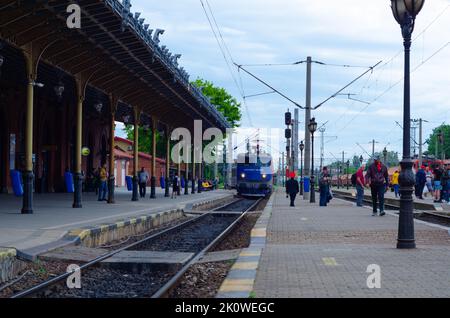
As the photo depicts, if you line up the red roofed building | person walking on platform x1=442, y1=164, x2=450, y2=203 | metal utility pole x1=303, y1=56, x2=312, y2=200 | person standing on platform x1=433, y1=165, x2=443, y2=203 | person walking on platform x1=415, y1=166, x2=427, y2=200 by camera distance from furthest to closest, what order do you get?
the red roofed building < metal utility pole x1=303, y1=56, x2=312, y2=200 < person walking on platform x1=415, y1=166, x2=427, y2=200 < person standing on platform x1=433, y1=165, x2=443, y2=203 < person walking on platform x1=442, y1=164, x2=450, y2=203

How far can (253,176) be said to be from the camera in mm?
51844

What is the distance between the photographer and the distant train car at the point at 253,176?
51.9 metres

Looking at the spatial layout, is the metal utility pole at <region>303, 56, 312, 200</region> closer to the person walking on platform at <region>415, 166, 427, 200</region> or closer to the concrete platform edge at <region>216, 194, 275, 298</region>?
the person walking on platform at <region>415, 166, 427, 200</region>

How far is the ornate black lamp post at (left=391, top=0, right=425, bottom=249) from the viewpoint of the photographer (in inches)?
465

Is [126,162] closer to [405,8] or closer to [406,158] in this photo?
[406,158]

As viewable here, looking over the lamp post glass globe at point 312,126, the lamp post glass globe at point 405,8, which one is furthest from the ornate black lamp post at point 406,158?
the lamp post glass globe at point 312,126

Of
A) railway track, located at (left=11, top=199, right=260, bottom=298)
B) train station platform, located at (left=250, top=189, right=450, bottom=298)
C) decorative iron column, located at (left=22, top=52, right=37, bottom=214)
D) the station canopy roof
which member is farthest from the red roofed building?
train station platform, located at (left=250, top=189, right=450, bottom=298)

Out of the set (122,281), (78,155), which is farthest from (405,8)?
(78,155)

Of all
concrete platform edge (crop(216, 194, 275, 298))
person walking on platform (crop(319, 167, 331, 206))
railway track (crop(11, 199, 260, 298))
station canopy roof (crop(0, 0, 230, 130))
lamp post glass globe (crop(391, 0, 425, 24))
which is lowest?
railway track (crop(11, 199, 260, 298))

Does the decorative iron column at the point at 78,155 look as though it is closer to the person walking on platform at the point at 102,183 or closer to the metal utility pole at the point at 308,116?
the person walking on platform at the point at 102,183

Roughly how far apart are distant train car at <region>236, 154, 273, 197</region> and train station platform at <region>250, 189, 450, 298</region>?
114ft
